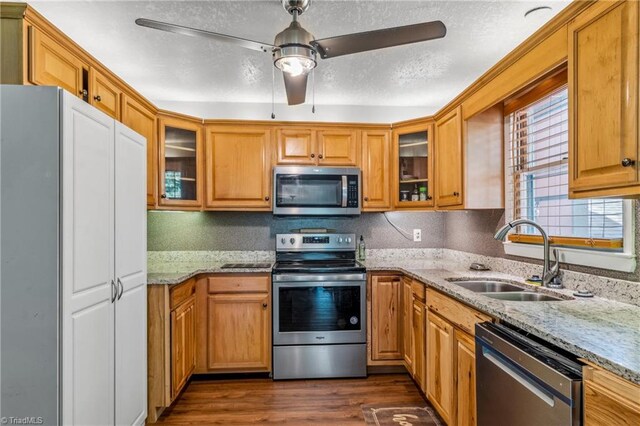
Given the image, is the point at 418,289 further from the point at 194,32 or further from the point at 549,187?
the point at 194,32

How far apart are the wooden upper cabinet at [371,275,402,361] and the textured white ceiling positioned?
5.62 feet

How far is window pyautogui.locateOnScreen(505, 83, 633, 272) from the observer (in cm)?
174

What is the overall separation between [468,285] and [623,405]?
1413mm

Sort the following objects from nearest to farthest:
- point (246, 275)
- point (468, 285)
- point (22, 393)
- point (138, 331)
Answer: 1. point (22, 393)
2. point (138, 331)
3. point (468, 285)
4. point (246, 275)

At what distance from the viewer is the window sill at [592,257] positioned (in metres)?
1.56

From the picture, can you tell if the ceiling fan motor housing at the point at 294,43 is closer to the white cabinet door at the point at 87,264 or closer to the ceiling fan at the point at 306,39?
the ceiling fan at the point at 306,39

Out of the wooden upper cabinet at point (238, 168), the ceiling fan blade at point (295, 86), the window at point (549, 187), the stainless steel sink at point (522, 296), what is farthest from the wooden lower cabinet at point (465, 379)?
the wooden upper cabinet at point (238, 168)

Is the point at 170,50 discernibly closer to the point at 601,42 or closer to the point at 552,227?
the point at 601,42

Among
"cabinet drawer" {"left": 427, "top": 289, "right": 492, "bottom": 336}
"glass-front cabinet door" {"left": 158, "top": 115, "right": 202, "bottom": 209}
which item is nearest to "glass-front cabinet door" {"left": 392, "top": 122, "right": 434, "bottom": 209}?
"cabinet drawer" {"left": 427, "top": 289, "right": 492, "bottom": 336}

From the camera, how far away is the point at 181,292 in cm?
248

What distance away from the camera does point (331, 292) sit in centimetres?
287

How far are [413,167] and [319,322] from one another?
64.4 inches

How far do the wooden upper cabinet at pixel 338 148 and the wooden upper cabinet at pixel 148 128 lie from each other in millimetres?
1394

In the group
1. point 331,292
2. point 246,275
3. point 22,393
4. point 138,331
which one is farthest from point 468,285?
point 22,393
